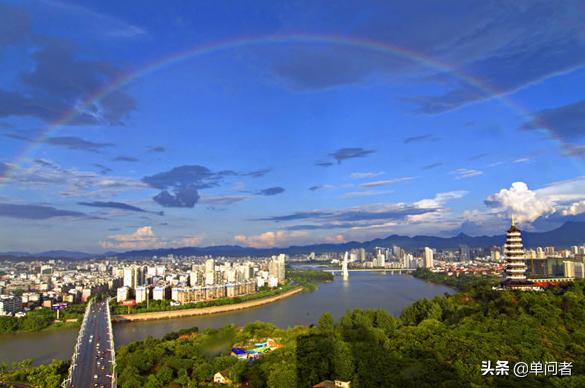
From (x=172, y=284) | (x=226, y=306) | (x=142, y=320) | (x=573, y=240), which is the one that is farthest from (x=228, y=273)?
(x=573, y=240)

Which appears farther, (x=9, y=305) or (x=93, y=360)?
(x=9, y=305)

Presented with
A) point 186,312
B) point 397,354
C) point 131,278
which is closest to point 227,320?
point 186,312

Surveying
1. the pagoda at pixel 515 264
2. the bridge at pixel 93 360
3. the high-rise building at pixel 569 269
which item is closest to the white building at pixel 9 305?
the bridge at pixel 93 360

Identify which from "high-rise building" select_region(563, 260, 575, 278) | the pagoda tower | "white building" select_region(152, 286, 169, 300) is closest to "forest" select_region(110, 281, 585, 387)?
the pagoda tower

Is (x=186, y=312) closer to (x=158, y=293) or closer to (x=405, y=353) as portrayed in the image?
(x=158, y=293)

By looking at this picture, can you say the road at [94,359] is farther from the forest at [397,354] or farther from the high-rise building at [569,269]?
the high-rise building at [569,269]

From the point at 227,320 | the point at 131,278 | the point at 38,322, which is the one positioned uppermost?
the point at 131,278

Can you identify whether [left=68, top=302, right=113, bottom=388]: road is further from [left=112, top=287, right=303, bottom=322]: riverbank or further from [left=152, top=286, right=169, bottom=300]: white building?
[left=152, top=286, right=169, bottom=300]: white building

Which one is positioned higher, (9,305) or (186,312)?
(9,305)
